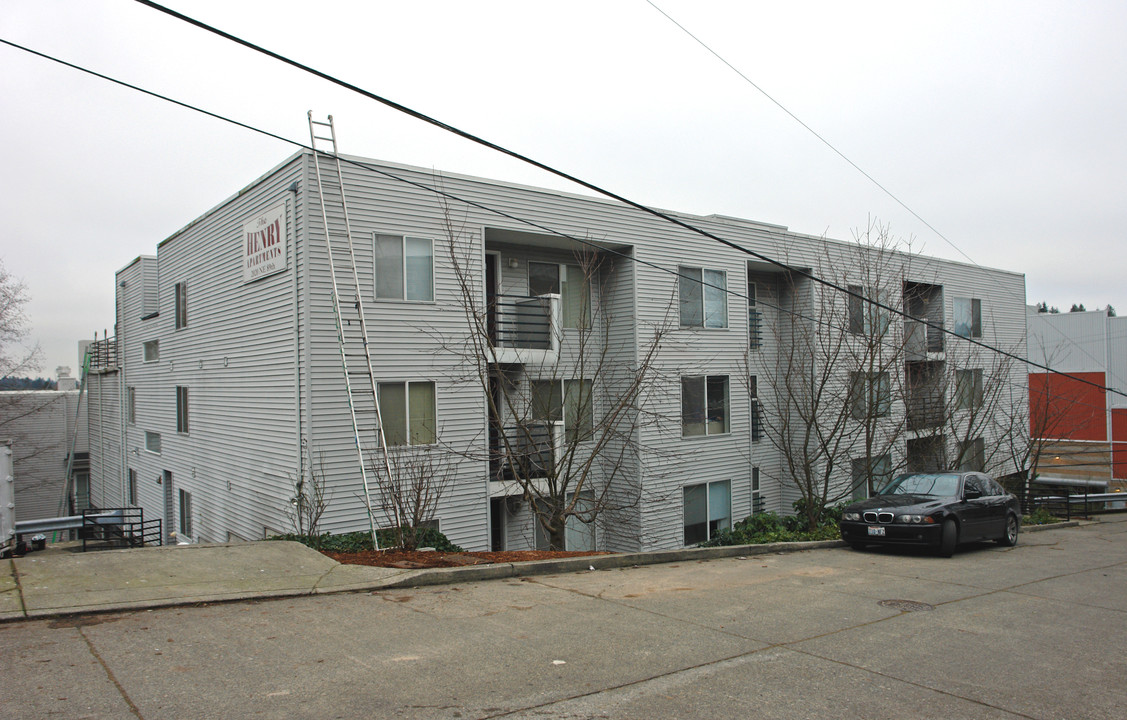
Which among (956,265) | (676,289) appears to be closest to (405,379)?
(676,289)

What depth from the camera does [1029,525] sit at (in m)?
19.3

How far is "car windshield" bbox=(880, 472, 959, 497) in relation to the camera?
523 inches

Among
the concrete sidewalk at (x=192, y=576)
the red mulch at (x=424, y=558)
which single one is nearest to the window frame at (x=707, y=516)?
the red mulch at (x=424, y=558)

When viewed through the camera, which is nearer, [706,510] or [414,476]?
[414,476]

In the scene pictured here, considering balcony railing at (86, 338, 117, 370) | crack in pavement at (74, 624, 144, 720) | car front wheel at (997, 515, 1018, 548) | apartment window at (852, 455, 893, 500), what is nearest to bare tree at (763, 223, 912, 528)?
apartment window at (852, 455, 893, 500)

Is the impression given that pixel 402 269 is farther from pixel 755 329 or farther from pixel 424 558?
pixel 755 329

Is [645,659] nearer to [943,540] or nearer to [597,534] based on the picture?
[943,540]

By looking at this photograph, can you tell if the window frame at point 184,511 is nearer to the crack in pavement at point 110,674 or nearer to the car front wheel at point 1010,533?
the crack in pavement at point 110,674

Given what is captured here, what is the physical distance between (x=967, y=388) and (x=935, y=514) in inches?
596

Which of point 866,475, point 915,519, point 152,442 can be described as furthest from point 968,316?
point 152,442

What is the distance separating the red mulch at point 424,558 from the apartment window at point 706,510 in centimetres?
893

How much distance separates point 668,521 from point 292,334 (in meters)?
9.76

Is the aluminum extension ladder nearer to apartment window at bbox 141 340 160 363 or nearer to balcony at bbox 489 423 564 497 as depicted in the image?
balcony at bbox 489 423 564 497

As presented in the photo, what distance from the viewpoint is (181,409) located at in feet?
65.4
